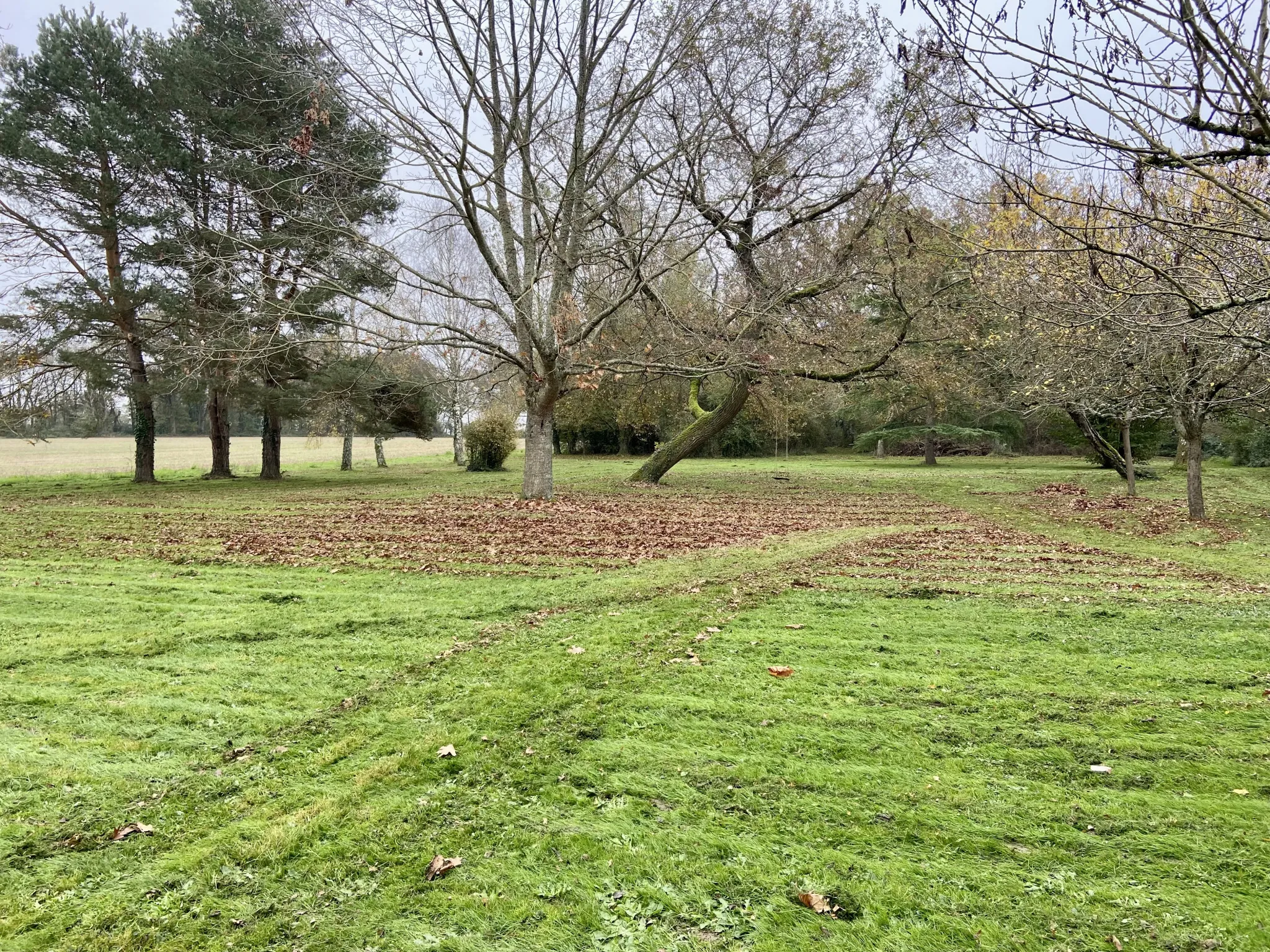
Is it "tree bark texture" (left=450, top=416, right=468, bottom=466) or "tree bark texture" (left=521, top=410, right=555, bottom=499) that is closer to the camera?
"tree bark texture" (left=521, top=410, right=555, bottom=499)

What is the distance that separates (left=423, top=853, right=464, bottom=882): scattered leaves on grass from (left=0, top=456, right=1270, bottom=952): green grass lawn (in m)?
0.03

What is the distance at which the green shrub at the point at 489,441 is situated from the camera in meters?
25.7

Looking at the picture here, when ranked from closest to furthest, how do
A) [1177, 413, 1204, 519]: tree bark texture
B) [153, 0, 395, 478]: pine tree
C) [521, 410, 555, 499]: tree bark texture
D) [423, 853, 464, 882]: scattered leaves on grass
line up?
1. [423, 853, 464, 882]: scattered leaves on grass
2. [1177, 413, 1204, 519]: tree bark texture
3. [521, 410, 555, 499]: tree bark texture
4. [153, 0, 395, 478]: pine tree

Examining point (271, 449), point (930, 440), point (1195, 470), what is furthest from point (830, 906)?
point (930, 440)

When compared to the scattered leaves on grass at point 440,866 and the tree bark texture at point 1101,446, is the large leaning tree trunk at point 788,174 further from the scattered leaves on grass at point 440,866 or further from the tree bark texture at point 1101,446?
the scattered leaves on grass at point 440,866

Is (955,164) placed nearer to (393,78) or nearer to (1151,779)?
(393,78)

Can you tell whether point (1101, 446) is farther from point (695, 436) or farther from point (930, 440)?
point (930, 440)

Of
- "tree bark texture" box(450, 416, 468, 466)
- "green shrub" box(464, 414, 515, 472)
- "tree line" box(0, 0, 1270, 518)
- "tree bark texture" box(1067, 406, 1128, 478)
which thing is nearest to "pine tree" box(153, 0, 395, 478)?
"tree line" box(0, 0, 1270, 518)

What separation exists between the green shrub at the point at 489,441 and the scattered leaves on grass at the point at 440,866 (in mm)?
23810

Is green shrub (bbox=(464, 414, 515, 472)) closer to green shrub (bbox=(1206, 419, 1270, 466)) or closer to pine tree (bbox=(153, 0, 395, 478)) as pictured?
pine tree (bbox=(153, 0, 395, 478))

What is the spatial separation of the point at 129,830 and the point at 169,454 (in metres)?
43.2

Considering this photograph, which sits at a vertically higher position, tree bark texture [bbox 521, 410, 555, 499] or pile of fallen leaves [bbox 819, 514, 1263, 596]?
tree bark texture [bbox 521, 410, 555, 499]

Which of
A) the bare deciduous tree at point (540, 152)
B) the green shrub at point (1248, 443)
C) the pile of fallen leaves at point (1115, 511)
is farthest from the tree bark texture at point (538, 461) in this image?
the green shrub at point (1248, 443)

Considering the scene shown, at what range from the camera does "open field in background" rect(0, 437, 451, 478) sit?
86.1 feet
